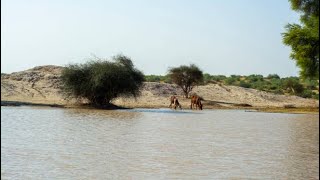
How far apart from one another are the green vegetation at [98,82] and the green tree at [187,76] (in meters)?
16.7

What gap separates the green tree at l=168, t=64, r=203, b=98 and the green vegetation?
54.9 ft

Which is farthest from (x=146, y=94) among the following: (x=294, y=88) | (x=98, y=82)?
(x=294, y=88)

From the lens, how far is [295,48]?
98.9ft

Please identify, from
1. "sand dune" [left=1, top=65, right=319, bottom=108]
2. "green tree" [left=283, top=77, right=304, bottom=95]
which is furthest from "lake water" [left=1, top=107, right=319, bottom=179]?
"green tree" [left=283, top=77, right=304, bottom=95]

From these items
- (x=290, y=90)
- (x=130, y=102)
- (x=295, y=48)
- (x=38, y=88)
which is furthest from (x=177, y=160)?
(x=290, y=90)

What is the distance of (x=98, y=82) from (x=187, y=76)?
20.3 m

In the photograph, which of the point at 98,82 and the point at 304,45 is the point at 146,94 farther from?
the point at 304,45

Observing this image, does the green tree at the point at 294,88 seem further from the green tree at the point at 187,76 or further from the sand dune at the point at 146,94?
the green tree at the point at 187,76

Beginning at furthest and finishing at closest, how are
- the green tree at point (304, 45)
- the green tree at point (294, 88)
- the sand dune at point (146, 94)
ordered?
1. the green tree at point (294, 88)
2. the sand dune at point (146, 94)
3. the green tree at point (304, 45)

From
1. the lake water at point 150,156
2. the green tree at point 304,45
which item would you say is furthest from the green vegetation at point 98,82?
the lake water at point 150,156

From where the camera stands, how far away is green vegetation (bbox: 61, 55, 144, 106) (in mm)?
37281

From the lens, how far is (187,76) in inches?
2184

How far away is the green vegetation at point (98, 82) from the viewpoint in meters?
37.3

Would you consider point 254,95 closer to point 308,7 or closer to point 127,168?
point 308,7
